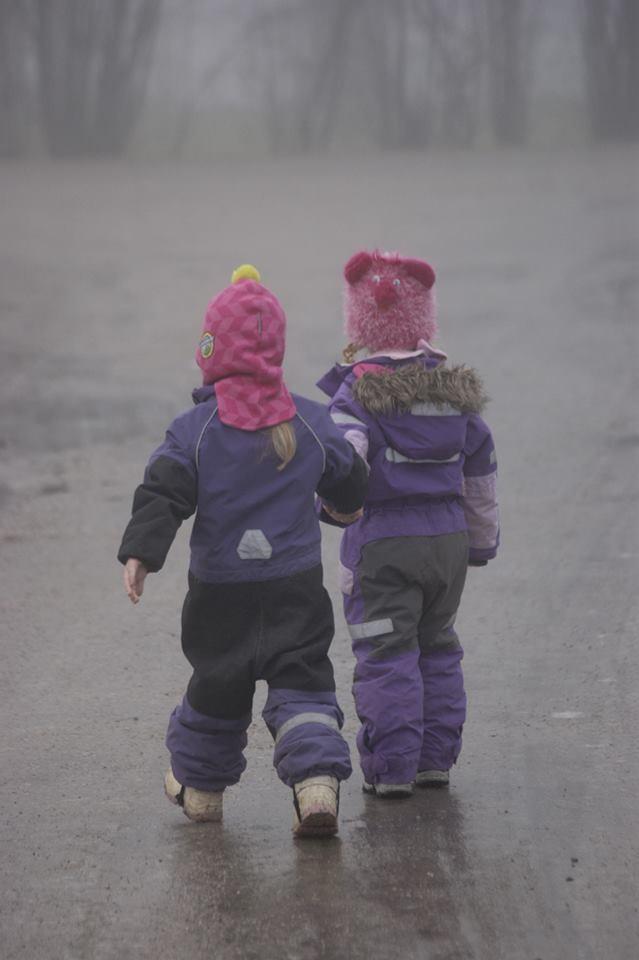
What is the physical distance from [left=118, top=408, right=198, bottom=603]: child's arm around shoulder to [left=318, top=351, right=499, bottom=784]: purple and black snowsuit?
553 millimetres

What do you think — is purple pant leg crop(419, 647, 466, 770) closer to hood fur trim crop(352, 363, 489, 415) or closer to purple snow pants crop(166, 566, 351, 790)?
purple snow pants crop(166, 566, 351, 790)

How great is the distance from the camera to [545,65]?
25297mm

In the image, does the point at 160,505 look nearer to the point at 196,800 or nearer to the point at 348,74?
the point at 196,800

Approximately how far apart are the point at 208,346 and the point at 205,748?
1.08 metres

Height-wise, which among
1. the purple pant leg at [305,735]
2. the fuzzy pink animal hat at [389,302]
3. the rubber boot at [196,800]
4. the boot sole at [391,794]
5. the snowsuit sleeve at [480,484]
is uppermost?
the fuzzy pink animal hat at [389,302]

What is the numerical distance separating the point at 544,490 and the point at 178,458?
494 cm

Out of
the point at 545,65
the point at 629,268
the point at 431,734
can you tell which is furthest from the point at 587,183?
the point at 431,734

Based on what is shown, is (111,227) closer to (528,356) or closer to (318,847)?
(528,356)

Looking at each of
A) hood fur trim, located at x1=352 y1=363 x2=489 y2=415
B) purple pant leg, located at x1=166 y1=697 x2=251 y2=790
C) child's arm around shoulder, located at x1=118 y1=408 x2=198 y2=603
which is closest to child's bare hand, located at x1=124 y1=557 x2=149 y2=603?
child's arm around shoulder, located at x1=118 y1=408 x2=198 y2=603

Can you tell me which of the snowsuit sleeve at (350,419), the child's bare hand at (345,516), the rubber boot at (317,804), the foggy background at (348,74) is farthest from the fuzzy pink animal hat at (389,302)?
the foggy background at (348,74)

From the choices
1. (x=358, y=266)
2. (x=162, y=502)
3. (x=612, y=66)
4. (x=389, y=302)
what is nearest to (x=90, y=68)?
(x=612, y=66)

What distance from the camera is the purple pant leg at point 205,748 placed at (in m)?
4.53

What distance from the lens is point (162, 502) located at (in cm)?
433

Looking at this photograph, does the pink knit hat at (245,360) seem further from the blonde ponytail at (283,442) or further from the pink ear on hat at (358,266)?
the pink ear on hat at (358,266)
